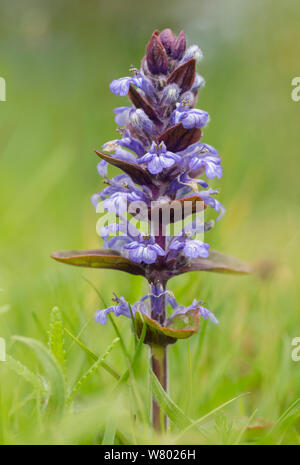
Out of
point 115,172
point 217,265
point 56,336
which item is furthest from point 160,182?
point 115,172

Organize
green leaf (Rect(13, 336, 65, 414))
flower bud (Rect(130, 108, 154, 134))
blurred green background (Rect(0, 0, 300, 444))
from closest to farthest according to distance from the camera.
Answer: green leaf (Rect(13, 336, 65, 414))
flower bud (Rect(130, 108, 154, 134))
blurred green background (Rect(0, 0, 300, 444))

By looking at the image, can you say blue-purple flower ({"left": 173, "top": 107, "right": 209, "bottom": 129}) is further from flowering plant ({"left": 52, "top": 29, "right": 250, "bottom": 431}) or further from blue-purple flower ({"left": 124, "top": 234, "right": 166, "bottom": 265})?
blue-purple flower ({"left": 124, "top": 234, "right": 166, "bottom": 265})

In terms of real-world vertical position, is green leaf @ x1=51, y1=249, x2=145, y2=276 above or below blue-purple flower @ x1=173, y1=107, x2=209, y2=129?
below

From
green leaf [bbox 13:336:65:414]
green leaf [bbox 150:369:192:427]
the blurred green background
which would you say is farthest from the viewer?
the blurred green background

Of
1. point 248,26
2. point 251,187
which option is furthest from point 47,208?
point 248,26

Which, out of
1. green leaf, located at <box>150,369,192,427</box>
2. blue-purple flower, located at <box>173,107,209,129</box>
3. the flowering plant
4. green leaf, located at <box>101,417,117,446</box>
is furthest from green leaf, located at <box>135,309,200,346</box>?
blue-purple flower, located at <box>173,107,209,129</box>

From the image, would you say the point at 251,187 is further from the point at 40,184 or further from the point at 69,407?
the point at 69,407

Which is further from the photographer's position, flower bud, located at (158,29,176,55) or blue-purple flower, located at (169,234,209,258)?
flower bud, located at (158,29,176,55)

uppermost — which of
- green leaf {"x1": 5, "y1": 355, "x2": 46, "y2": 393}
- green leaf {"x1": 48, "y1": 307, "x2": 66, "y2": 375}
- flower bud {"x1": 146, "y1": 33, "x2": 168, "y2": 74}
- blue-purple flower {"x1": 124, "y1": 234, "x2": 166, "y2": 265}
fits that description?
flower bud {"x1": 146, "y1": 33, "x2": 168, "y2": 74}
